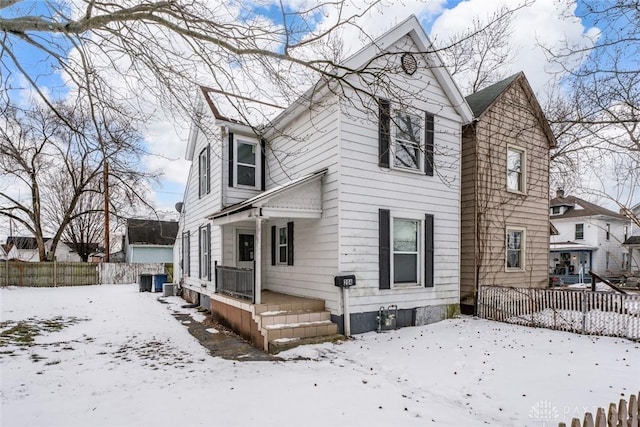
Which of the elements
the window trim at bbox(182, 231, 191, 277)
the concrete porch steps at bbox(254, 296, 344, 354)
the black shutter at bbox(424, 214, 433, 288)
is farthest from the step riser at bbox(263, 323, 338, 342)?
the window trim at bbox(182, 231, 191, 277)

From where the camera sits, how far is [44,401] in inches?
173

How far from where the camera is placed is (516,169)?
11.6 m

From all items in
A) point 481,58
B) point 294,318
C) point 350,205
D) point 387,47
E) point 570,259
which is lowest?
point 570,259

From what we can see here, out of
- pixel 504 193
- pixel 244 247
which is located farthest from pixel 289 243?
pixel 504 193

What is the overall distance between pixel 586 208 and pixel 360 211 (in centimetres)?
2974

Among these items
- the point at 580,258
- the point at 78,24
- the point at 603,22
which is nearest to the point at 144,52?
the point at 78,24

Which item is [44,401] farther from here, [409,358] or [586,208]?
[586,208]

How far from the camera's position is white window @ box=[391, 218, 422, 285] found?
28.6ft

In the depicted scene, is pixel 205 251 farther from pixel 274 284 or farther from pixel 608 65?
pixel 608 65

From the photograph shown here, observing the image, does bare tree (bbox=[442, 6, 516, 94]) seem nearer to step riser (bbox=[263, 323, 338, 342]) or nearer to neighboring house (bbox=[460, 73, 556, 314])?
neighboring house (bbox=[460, 73, 556, 314])

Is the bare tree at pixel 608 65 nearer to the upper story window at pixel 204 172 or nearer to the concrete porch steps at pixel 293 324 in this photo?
the concrete porch steps at pixel 293 324

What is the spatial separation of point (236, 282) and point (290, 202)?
251cm

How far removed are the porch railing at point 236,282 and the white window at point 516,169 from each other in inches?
344

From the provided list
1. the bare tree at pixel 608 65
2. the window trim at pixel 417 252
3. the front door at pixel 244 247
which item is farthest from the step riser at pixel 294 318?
the bare tree at pixel 608 65
